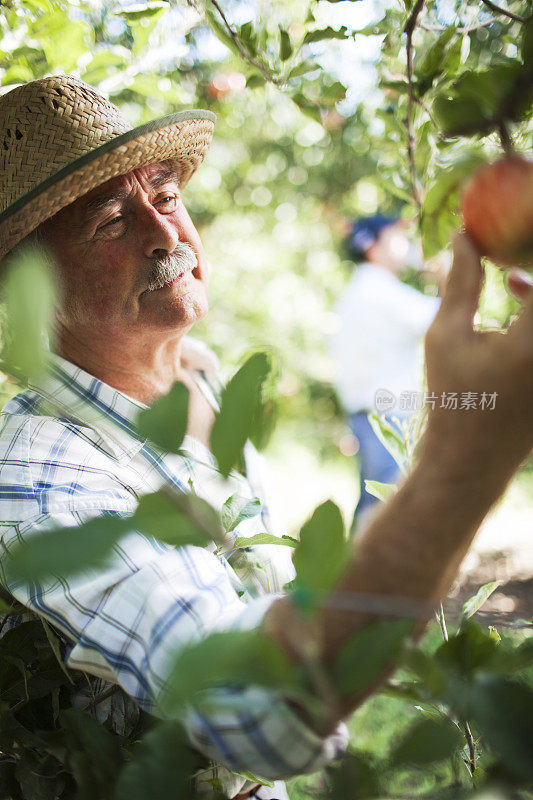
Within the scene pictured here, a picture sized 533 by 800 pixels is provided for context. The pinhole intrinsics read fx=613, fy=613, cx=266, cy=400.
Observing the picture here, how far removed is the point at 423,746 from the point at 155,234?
897 mm

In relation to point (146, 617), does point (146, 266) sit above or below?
above

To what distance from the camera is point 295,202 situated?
198 inches

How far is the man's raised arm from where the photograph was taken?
0.43 m

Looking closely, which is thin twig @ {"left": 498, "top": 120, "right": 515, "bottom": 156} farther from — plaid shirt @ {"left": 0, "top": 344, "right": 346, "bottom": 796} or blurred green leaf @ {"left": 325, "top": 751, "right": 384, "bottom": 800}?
blurred green leaf @ {"left": 325, "top": 751, "right": 384, "bottom": 800}

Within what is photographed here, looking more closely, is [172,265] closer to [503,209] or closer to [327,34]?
[327,34]

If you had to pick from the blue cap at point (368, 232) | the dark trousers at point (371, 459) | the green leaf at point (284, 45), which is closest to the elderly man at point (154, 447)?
the green leaf at point (284, 45)

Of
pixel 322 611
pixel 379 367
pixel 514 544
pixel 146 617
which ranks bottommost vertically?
pixel 514 544

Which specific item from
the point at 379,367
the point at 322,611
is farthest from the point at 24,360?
the point at 379,367

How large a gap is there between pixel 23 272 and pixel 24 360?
4cm

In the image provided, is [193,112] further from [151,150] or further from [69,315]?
[69,315]

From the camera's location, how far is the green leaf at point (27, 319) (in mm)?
285

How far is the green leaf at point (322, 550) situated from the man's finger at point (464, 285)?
18cm

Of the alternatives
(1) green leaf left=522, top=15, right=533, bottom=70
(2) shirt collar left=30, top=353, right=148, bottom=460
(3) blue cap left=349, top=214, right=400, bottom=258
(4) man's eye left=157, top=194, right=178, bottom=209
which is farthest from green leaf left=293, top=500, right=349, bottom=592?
(3) blue cap left=349, top=214, right=400, bottom=258

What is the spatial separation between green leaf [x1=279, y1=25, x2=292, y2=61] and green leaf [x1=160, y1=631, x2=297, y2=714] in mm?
886
